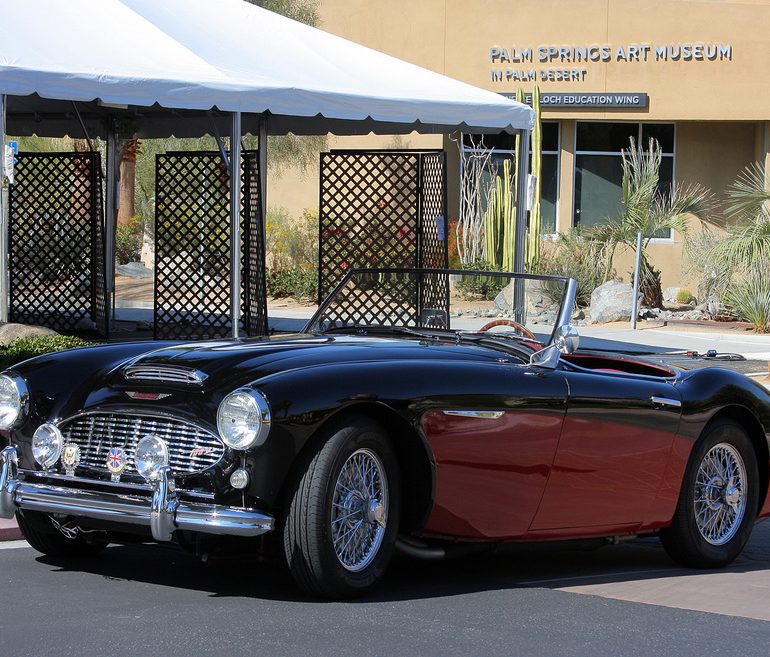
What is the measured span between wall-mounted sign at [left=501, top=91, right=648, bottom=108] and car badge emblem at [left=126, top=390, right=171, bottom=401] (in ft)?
73.4

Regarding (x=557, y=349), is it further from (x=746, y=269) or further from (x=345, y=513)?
(x=746, y=269)

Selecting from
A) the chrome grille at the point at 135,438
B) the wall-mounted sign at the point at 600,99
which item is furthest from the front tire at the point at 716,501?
the wall-mounted sign at the point at 600,99

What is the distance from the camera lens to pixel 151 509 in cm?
478

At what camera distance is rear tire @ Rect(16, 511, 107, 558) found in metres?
5.56

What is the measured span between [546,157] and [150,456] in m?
23.8

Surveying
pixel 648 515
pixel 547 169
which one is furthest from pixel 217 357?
pixel 547 169

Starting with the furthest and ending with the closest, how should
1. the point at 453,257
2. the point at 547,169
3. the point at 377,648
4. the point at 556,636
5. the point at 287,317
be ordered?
the point at 547,169 → the point at 453,257 → the point at 287,317 → the point at 556,636 → the point at 377,648

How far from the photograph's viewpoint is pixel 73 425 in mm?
5199

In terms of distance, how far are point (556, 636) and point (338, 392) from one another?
3.81ft

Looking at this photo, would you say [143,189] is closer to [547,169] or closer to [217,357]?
[547,169]

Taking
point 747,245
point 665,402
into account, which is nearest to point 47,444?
point 665,402

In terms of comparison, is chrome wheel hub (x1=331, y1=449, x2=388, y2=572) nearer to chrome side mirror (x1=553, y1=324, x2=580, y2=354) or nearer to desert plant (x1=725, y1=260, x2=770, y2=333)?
chrome side mirror (x1=553, y1=324, x2=580, y2=354)

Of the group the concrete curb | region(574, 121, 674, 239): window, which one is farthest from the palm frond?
the concrete curb

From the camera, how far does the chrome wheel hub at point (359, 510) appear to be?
16.3 feet
